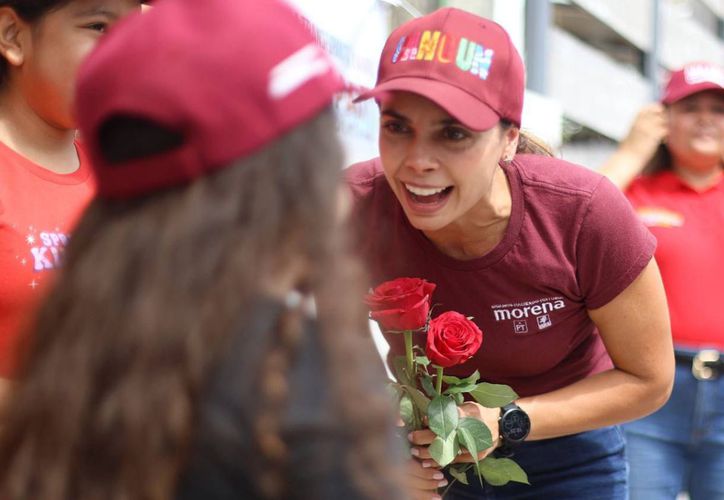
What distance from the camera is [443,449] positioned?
241 cm

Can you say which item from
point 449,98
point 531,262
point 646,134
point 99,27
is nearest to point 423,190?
point 449,98

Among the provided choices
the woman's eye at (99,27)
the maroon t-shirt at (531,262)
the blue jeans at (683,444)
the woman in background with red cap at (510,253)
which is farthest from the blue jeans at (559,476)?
the woman's eye at (99,27)

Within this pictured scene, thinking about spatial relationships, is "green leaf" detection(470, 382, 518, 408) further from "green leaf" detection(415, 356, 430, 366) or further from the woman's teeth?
the woman's teeth

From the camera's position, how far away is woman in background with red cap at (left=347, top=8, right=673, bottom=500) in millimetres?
2498

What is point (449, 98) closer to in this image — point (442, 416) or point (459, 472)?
point (442, 416)

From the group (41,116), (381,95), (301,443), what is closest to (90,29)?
(41,116)

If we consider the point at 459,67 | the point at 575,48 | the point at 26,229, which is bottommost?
the point at 575,48

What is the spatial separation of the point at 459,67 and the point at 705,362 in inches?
70.4

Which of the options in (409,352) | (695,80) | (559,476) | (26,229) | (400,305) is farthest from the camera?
(695,80)

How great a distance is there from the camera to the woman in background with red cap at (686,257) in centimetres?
376

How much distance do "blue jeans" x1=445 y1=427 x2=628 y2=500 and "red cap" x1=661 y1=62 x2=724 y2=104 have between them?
1.79m

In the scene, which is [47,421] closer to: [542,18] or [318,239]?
[318,239]

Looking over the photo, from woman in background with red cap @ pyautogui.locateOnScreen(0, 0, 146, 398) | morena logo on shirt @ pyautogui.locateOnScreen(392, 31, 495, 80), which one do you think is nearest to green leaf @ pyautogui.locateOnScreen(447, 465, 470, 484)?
morena logo on shirt @ pyautogui.locateOnScreen(392, 31, 495, 80)

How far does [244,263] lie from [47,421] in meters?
0.27
